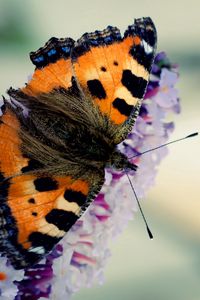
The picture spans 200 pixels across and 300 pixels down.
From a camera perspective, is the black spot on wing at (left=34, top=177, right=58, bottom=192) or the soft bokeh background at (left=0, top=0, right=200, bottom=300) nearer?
the black spot on wing at (left=34, top=177, right=58, bottom=192)

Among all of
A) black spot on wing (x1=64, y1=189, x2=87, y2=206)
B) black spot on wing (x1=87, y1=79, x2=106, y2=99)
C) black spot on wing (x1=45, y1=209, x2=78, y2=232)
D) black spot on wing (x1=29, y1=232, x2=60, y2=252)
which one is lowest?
black spot on wing (x1=29, y1=232, x2=60, y2=252)

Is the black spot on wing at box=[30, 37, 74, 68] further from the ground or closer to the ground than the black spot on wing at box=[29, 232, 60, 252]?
further from the ground

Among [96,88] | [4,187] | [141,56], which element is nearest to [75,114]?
[96,88]

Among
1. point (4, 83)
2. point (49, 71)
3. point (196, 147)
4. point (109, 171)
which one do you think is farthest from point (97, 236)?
point (196, 147)

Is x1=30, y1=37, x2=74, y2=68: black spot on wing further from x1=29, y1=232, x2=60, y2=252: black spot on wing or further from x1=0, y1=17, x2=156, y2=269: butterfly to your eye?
x1=29, y1=232, x2=60, y2=252: black spot on wing

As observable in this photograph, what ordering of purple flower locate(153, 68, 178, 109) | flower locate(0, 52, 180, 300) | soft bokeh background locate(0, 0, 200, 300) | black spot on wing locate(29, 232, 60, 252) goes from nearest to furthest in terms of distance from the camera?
black spot on wing locate(29, 232, 60, 252), flower locate(0, 52, 180, 300), purple flower locate(153, 68, 178, 109), soft bokeh background locate(0, 0, 200, 300)

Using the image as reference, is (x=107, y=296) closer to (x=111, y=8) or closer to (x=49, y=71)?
(x=111, y=8)

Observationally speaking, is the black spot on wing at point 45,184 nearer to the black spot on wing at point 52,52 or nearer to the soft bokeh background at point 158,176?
the black spot on wing at point 52,52

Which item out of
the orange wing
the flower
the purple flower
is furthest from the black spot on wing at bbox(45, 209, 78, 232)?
the purple flower
